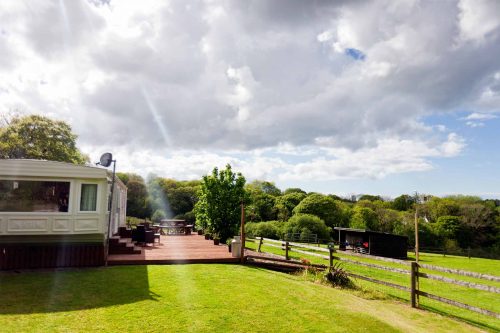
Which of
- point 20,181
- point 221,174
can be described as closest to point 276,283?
point 20,181

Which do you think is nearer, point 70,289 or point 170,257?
point 70,289

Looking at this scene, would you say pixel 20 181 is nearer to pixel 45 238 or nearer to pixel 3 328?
pixel 45 238

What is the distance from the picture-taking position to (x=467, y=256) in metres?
38.9

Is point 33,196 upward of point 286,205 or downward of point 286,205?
downward

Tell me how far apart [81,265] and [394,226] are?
140 feet

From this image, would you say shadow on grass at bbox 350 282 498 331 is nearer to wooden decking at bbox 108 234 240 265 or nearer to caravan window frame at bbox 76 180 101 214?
wooden decking at bbox 108 234 240 265

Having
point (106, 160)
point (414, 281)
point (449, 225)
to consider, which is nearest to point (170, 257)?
point (106, 160)

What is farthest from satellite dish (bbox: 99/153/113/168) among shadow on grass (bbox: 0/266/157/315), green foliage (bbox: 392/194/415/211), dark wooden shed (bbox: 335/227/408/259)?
green foliage (bbox: 392/194/415/211)

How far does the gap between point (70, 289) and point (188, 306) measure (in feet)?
10.3

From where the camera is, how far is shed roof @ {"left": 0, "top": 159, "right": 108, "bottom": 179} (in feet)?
33.3

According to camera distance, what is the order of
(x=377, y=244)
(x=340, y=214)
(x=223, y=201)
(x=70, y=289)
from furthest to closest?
1. (x=340, y=214)
2. (x=377, y=244)
3. (x=223, y=201)
4. (x=70, y=289)

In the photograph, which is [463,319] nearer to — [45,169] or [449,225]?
[45,169]

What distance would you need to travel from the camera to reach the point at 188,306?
6949 millimetres

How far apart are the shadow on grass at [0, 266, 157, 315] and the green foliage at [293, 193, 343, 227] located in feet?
114
